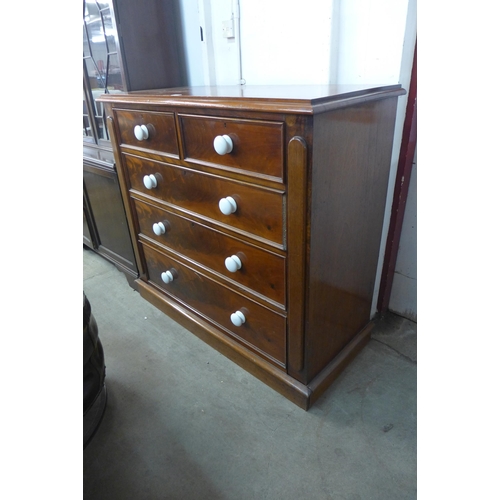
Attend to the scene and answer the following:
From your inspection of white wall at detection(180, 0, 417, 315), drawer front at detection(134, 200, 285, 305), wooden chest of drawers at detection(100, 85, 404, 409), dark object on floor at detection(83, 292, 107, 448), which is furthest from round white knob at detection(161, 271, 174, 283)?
white wall at detection(180, 0, 417, 315)

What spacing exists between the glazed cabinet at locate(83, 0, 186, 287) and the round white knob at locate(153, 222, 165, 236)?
13.2 inches

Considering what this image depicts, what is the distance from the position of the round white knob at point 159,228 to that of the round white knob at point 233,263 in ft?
1.31

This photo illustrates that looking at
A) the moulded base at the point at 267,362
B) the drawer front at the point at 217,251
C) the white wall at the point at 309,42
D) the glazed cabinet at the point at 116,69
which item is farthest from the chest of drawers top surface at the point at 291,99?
the moulded base at the point at 267,362

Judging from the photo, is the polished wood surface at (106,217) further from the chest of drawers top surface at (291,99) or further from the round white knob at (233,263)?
the round white knob at (233,263)

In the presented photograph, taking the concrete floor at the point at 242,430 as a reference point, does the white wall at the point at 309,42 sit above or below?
above

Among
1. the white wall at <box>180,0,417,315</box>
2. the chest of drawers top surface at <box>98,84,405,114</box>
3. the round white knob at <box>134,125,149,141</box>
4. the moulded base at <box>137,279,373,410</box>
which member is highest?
the white wall at <box>180,0,417,315</box>

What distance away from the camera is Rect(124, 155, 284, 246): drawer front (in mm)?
989

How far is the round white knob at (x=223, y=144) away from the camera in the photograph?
3.15ft

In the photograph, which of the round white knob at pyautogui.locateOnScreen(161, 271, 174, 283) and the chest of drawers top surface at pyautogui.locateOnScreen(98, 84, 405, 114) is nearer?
the chest of drawers top surface at pyautogui.locateOnScreen(98, 84, 405, 114)

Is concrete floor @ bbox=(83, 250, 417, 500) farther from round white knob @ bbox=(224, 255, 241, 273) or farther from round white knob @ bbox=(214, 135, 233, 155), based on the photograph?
round white knob @ bbox=(214, 135, 233, 155)

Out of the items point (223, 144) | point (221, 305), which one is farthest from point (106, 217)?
point (223, 144)
